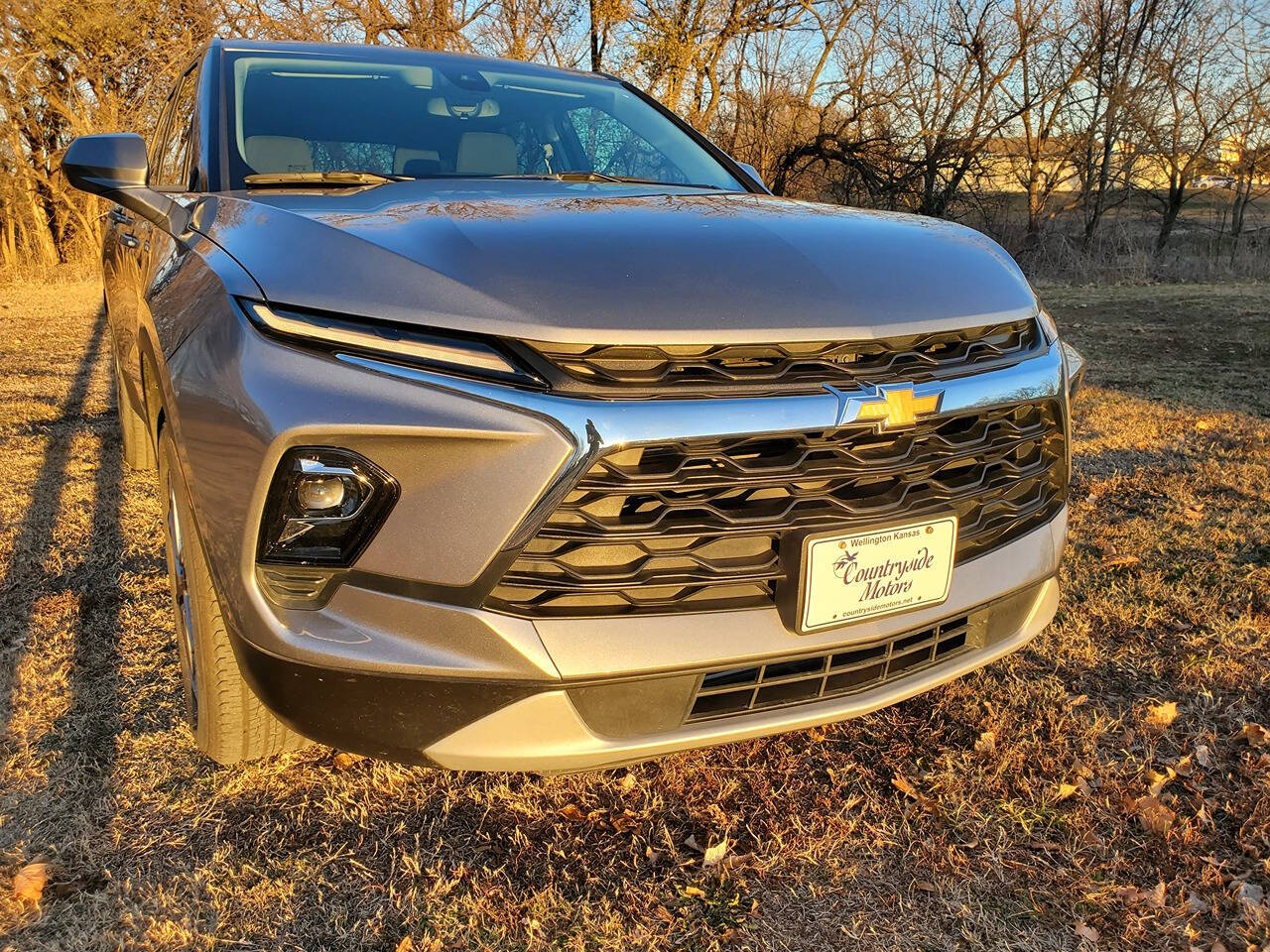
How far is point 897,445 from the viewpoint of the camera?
1559mm

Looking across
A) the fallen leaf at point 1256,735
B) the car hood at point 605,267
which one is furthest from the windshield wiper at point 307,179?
the fallen leaf at point 1256,735

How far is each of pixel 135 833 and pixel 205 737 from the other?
0.26 m

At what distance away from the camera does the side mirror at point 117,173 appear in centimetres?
220

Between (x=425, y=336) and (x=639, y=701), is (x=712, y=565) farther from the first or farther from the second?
(x=425, y=336)

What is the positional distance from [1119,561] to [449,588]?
2.66 metres

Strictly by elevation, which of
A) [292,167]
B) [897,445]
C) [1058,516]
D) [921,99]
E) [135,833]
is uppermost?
[921,99]

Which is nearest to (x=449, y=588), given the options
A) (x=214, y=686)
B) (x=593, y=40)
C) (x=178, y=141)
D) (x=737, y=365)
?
(x=737, y=365)

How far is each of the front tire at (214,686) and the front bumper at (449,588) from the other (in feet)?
0.88

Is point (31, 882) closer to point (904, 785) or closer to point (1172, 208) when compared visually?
point (904, 785)

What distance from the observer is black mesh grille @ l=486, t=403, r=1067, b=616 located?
135 centimetres

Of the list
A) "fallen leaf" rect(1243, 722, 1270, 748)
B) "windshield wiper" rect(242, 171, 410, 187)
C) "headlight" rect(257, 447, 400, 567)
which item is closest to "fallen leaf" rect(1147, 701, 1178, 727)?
"fallen leaf" rect(1243, 722, 1270, 748)

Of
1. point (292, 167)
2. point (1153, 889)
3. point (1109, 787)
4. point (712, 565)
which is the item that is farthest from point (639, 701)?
point (292, 167)

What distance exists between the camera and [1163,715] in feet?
7.41

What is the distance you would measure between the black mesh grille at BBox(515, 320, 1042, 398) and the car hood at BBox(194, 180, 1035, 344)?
0.03 meters
